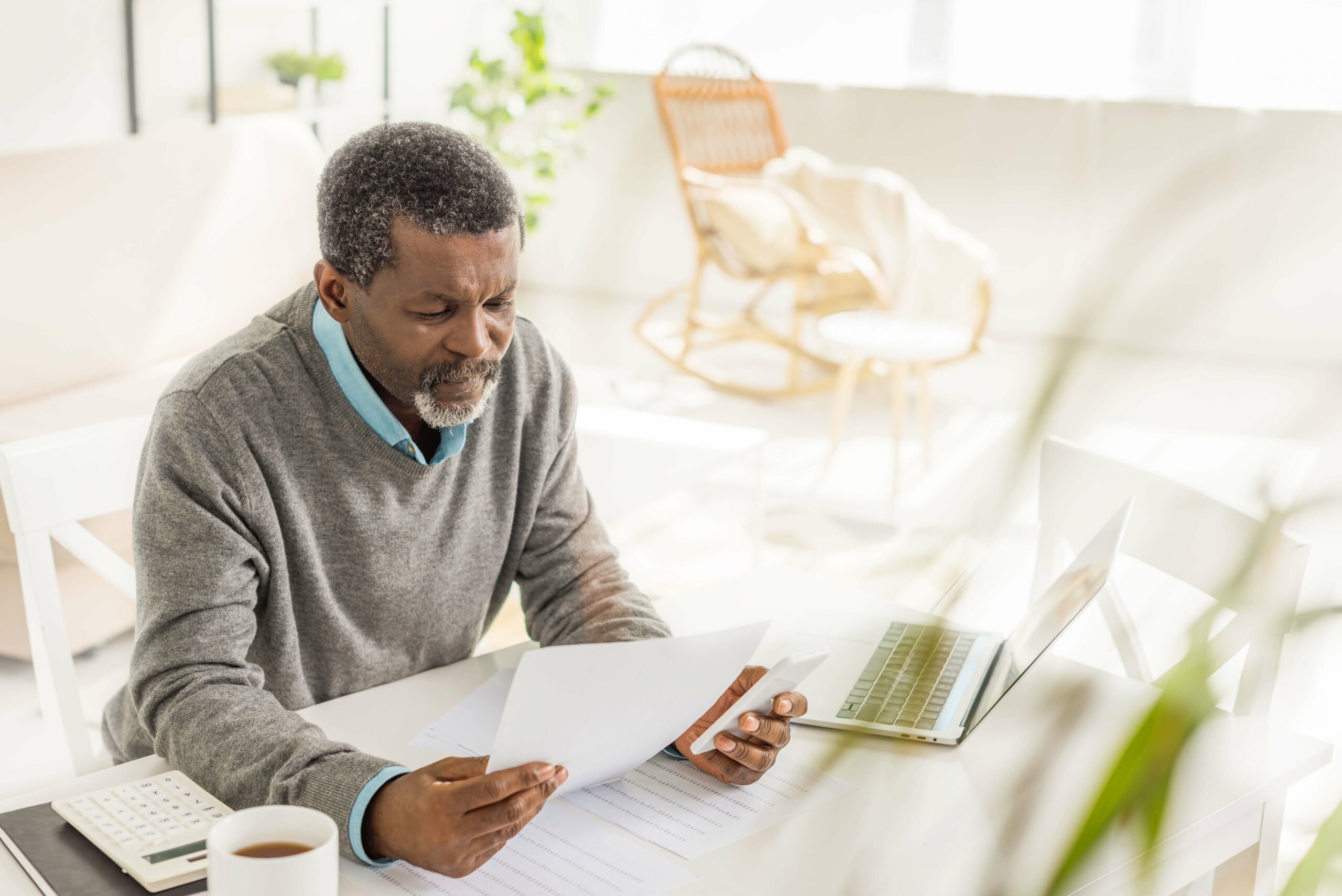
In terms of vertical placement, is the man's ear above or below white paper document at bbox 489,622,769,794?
above

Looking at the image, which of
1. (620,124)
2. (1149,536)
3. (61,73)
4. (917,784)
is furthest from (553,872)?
(620,124)

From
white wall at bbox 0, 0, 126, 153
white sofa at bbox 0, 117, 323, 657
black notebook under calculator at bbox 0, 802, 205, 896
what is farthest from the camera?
white wall at bbox 0, 0, 126, 153

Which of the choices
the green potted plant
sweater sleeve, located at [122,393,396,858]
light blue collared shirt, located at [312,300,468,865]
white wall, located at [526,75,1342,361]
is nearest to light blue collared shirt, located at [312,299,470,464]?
light blue collared shirt, located at [312,300,468,865]

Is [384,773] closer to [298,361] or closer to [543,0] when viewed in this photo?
[298,361]

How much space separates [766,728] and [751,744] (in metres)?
0.02

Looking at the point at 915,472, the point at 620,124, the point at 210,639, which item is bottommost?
the point at 915,472

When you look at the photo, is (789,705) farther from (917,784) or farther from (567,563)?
(567,563)

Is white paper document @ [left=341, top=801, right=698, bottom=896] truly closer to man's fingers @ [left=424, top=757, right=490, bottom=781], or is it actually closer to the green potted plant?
man's fingers @ [left=424, top=757, right=490, bottom=781]

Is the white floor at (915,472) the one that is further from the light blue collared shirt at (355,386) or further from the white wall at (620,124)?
the light blue collared shirt at (355,386)

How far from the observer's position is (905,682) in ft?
3.43

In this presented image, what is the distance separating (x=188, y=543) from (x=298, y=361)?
205 mm

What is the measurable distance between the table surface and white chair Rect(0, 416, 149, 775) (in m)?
0.34

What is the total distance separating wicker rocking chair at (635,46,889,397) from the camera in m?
3.98

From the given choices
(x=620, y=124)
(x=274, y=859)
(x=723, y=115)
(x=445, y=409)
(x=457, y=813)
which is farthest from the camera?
(x=620, y=124)
